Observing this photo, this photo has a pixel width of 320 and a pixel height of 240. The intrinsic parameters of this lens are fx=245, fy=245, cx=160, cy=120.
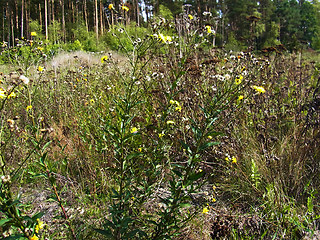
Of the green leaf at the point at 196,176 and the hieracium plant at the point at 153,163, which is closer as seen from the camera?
the green leaf at the point at 196,176

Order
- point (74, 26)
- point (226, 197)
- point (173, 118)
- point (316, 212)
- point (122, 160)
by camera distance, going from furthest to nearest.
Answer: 1. point (74, 26)
2. point (173, 118)
3. point (226, 197)
4. point (316, 212)
5. point (122, 160)

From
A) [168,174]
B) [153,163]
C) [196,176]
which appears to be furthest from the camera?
[153,163]

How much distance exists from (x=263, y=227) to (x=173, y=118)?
1.32 m

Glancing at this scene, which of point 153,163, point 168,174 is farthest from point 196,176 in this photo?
point 153,163

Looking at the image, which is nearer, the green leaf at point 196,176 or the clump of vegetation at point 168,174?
the green leaf at point 196,176

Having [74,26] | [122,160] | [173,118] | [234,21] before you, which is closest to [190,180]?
[122,160]

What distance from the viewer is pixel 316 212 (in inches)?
80.2

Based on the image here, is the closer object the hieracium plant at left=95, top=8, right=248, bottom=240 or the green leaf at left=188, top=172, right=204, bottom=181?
the green leaf at left=188, top=172, right=204, bottom=181

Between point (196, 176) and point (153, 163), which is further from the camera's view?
point (153, 163)

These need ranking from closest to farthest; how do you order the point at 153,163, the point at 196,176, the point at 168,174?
1. the point at 196,176
2. the point at 168,174
3. the point at 153,163

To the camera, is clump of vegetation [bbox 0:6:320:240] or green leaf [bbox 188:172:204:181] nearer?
green leaf [bbox 188:172:204:181]

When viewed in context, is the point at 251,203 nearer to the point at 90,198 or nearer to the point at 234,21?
the point at 90,198

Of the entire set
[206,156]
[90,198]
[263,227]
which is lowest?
[263,227]

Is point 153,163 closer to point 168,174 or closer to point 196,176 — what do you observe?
point 168,174
